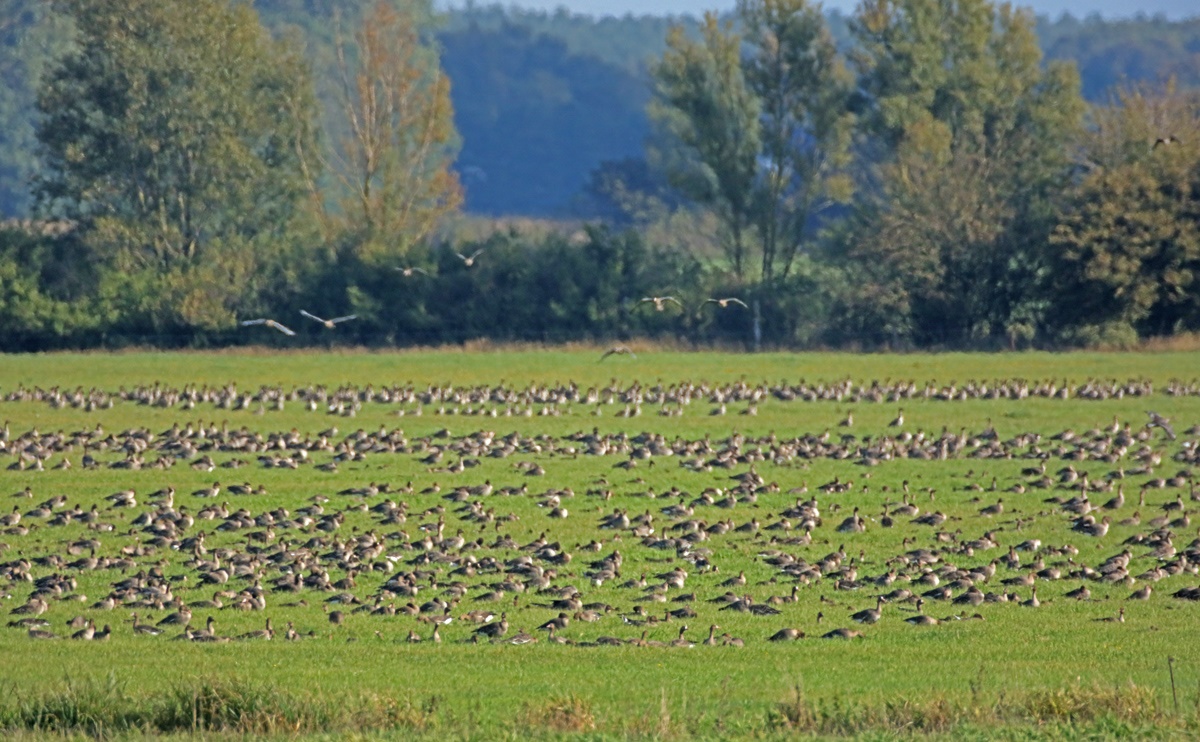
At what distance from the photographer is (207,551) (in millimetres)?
23750

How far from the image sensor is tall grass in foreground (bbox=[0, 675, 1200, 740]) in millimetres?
13859

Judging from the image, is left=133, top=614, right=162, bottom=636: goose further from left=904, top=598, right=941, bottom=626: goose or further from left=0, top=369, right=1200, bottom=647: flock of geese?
left=904, top=598, right=941, bottom=626: goose

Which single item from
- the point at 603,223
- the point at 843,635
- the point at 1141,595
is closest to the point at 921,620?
the point at 843,635

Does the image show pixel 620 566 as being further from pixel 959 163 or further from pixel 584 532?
pixel 959 163

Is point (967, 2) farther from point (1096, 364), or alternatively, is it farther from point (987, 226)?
point (1096, 364)

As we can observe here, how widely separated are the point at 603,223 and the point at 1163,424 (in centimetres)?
2963

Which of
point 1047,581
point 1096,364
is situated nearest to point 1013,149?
point 1096,364

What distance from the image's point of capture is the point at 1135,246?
56.0 m

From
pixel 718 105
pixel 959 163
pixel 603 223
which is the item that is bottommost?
pixel 603 223

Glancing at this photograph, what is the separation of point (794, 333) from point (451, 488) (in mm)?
34490

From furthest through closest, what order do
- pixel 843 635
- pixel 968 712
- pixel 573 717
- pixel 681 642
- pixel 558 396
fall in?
1. pixel 558 396
2. pixel 843 635
3. pixel 681 642
4. pixel 968 712
5. pixel 573 717

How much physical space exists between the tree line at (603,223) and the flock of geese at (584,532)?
74.2 ft

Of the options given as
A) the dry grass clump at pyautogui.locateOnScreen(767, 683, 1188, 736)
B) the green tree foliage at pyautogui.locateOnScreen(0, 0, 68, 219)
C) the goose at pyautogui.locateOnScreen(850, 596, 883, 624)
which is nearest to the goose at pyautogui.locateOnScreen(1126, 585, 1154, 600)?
the goose at pyautogui.locateOnScreen(850, 596, 883, 624)

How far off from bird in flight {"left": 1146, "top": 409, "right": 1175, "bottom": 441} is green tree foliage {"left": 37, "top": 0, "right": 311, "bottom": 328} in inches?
1321
